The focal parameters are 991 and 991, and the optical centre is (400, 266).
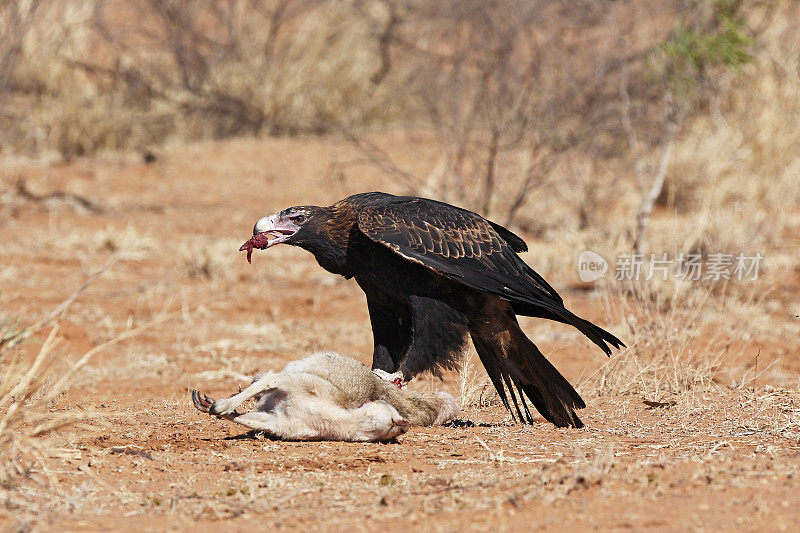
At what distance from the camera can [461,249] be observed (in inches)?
202

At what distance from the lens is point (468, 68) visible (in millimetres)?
12336

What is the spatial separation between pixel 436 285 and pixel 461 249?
0.23 metres

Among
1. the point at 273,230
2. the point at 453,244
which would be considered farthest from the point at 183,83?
the point at 453,244

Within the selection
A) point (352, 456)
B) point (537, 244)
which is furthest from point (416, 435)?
point (537, 244)

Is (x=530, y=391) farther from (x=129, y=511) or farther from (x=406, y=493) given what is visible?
(x=129, y=511)

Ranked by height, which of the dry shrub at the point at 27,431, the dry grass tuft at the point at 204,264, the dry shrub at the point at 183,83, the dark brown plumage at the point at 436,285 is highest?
the dry shrub at the point at 183,83

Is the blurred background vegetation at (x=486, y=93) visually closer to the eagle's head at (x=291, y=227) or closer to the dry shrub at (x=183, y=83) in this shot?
the dry shrub at (x=183, y=83)

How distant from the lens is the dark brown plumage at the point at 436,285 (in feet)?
16.5

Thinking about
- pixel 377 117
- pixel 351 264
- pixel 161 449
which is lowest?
pixel 161 449

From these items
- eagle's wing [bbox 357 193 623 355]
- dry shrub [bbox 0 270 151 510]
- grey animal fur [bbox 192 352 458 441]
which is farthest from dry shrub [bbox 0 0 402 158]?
dry shrub [bbox 0 270 151 510]

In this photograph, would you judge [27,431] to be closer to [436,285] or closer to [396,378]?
[396,378]

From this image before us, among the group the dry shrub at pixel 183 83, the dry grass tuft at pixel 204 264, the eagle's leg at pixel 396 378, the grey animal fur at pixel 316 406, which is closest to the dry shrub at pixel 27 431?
the grey animal fur at pixel 316 406

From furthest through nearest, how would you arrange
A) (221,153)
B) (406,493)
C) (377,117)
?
(377,117)
(221,153)
(406,493)

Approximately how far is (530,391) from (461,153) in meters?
6.76
